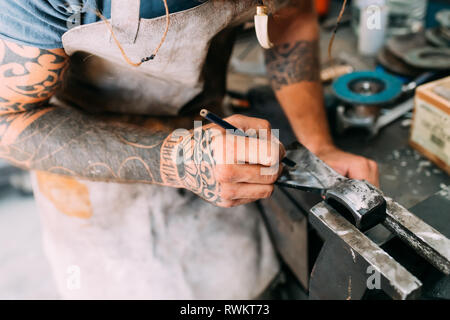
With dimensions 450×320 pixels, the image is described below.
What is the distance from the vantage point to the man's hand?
1.06 meters

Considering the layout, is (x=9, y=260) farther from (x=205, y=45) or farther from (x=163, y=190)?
(x=205, y=45)

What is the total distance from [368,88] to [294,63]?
0.93 feet

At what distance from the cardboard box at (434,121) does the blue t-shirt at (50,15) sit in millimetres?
729

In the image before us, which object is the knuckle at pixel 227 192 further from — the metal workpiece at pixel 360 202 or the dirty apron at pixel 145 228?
the dirty apron at pixel 145 228

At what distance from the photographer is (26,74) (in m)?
0.99

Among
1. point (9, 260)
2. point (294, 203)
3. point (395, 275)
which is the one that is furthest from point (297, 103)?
point (9, 260)

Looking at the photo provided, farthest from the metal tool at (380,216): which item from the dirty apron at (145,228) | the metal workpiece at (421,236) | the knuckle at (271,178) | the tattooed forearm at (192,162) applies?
the dirty apron at (145,228)

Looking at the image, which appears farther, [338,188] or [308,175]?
[308,175]

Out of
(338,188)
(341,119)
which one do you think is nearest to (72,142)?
(338,188)

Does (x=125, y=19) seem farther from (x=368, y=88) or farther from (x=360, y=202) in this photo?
(x=368, y=88)

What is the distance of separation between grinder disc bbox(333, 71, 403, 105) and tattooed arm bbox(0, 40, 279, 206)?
507 mm

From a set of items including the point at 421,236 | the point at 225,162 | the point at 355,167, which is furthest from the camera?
the point at 355,167

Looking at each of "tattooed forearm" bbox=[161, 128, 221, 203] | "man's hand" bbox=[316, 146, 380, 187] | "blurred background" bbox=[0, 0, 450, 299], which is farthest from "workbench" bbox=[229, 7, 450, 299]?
"tattooed forearm" bbox=[161, 128, 221, 203]

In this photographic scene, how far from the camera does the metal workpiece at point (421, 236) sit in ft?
2.37
